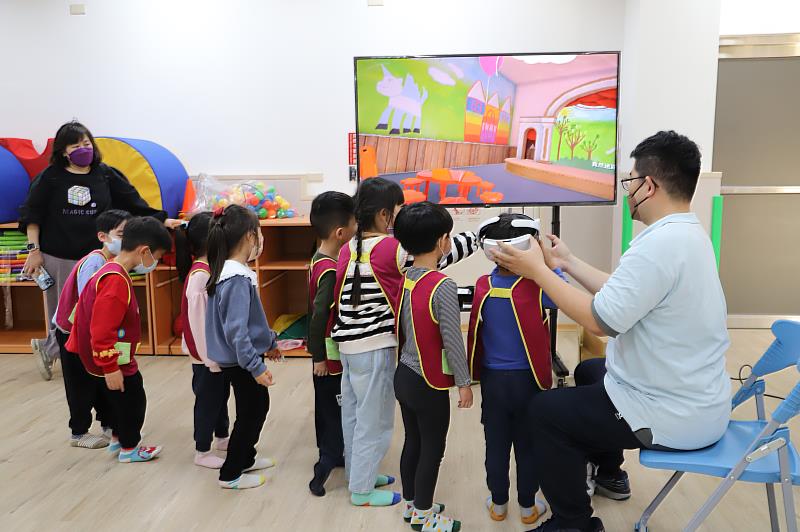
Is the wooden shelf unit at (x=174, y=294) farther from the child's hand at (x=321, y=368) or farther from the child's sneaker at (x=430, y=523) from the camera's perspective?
the child's sneaker at (x=430, y=523)

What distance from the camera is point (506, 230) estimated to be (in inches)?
75.4

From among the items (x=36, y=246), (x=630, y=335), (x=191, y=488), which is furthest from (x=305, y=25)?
(x=630, y=335)

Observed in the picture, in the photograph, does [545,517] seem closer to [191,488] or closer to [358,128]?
[191,488]

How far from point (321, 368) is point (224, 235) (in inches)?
22.9

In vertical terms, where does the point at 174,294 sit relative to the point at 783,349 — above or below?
below

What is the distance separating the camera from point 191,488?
2.38 metres

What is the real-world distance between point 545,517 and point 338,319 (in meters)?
0.94

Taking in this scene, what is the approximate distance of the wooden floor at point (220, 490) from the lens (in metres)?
2.12

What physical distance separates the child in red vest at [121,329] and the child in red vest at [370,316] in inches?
32.8

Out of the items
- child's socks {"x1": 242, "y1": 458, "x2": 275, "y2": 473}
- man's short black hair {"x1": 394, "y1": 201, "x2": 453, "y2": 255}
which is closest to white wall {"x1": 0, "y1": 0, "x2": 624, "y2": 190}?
child's socks {"x1": 242, "y1": 458, "x2": 275, "y2": 473}

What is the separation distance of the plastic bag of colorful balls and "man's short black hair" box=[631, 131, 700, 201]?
2.95m

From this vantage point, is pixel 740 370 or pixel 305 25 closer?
pixel 740 370

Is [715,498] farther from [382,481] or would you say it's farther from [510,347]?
[382,481]

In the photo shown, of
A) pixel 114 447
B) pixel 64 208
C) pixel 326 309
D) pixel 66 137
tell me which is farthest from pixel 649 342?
pixel 64 208
